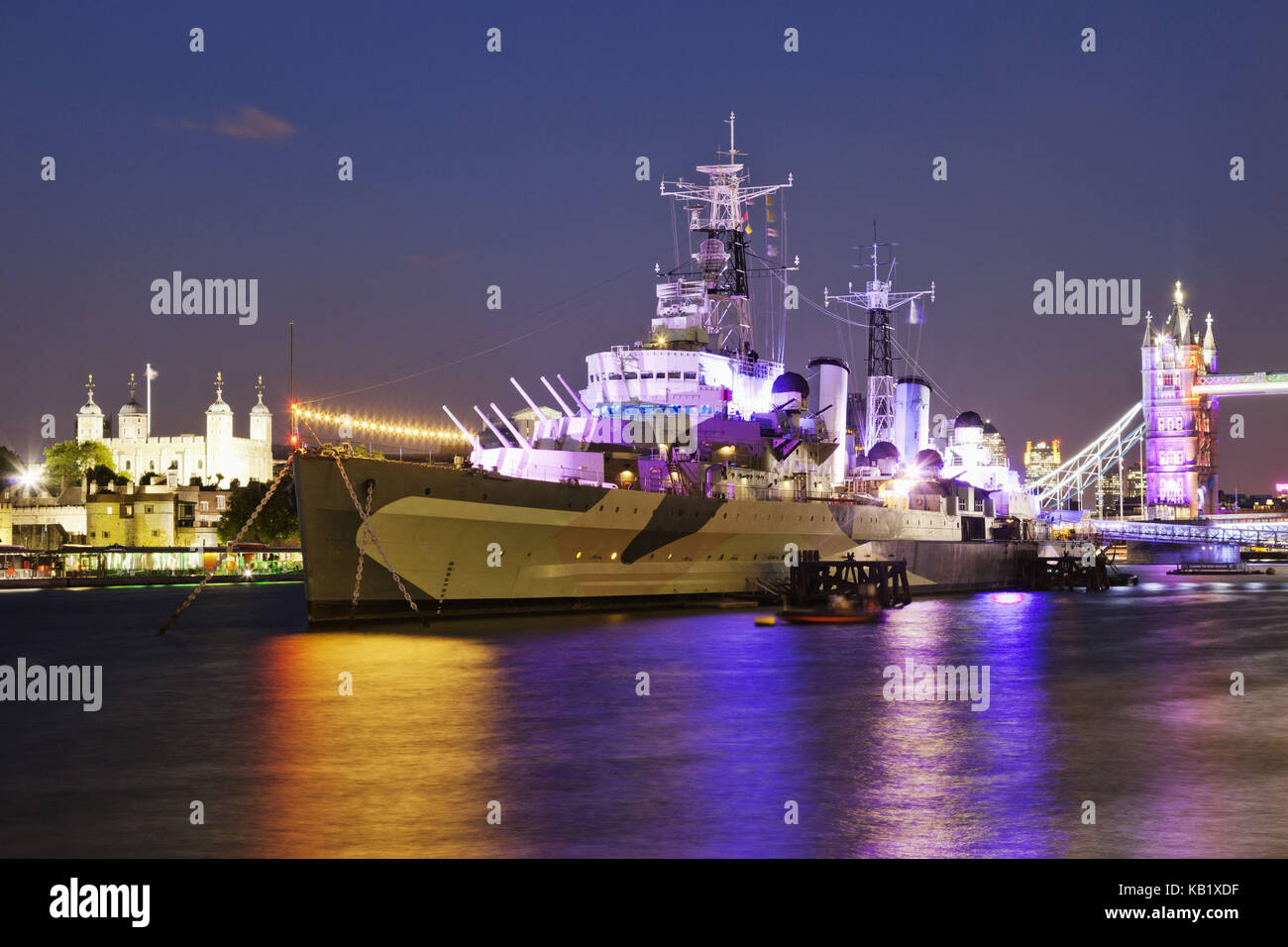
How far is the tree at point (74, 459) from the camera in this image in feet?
472

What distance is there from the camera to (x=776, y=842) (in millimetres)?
11078

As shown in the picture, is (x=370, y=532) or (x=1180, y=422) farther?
(x=1180, y=422)

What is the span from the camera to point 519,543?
103ft

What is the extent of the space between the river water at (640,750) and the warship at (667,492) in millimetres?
2053

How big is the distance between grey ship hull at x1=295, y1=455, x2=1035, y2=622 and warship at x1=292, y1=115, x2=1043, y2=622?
0.16ft

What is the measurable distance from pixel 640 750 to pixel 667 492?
19.7 metres

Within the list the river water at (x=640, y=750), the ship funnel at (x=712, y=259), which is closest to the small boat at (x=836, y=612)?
the river water at (x=640, y=750)

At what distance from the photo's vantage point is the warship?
2925 cm

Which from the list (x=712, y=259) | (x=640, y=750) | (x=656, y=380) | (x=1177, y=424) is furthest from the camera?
(x=1177, y=424)

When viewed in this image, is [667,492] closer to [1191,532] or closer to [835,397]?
[835,397]

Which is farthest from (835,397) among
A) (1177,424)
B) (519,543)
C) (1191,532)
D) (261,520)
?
(1177,424)
